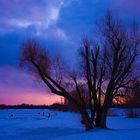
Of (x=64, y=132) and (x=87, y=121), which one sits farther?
(x=64, y=132)

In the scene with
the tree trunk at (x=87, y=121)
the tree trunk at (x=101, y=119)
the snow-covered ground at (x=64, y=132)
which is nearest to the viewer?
the snow-covered ground at (x=64, y=132)

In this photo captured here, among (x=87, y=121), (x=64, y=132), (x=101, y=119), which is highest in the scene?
(x=101, y=119)

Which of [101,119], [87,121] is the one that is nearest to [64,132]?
[87,121]

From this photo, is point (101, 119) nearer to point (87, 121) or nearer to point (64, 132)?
point (87, 121)

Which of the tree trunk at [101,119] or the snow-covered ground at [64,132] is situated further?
the tree trunk at [101,119]

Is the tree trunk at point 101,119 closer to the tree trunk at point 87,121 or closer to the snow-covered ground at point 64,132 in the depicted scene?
the tree trunk at point 87,121

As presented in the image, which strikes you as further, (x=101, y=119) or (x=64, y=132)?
(x=64, y=132)

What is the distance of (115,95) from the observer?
32.9 m

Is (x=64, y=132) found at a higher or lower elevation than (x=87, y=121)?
lower

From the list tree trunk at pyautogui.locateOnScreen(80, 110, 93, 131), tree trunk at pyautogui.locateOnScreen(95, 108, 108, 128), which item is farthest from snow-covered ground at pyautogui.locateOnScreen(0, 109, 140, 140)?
tree trunk at pyautogui.locateOnScreen(95, 108, 108, 128)

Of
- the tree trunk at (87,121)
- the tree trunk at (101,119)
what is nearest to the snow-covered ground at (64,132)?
the tree trunk at (87,121)

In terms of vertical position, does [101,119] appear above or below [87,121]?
above

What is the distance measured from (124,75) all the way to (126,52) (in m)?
2.30

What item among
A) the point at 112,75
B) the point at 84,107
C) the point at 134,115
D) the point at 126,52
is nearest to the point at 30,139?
the point at 84,107
